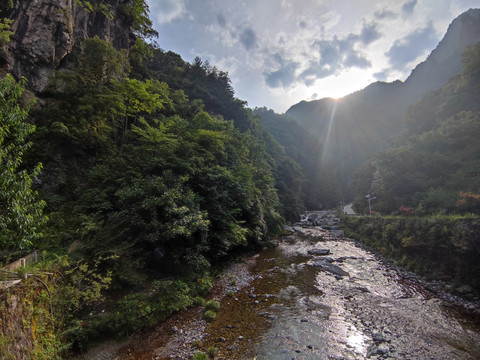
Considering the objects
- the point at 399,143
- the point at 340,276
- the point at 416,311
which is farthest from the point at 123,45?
the point at 399,143

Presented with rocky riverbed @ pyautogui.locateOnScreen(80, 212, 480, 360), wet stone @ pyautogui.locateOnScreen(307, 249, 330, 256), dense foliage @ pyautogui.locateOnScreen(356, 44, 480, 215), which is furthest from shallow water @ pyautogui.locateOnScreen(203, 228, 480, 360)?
dense foliage @ pyautogui.locateOnScreen(356, 44, 480, 215)

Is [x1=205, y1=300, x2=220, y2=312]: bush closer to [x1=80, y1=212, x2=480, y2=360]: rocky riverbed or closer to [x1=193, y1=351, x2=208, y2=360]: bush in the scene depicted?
[x1=80, y1=212, x2=480, y2=360]: rocky riverbed

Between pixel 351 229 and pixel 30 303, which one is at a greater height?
pixel 30 303

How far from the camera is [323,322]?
6.29 m

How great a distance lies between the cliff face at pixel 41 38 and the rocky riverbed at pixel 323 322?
607 inches

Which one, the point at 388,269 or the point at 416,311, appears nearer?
the point at 416,311

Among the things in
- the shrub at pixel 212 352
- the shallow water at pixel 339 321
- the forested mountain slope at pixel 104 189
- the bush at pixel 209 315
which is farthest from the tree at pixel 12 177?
the shallow water at pixel 339 321

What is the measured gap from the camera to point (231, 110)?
37344 mm

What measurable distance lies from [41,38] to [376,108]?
438 ft

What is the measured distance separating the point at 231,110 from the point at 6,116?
3566 cm

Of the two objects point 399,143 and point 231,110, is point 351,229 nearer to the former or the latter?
point 399,143

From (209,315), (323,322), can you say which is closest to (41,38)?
(209,315)

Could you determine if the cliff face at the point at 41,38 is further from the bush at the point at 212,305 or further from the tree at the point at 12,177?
the bush at the point at 212,305

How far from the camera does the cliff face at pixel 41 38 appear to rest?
11.0 metres
